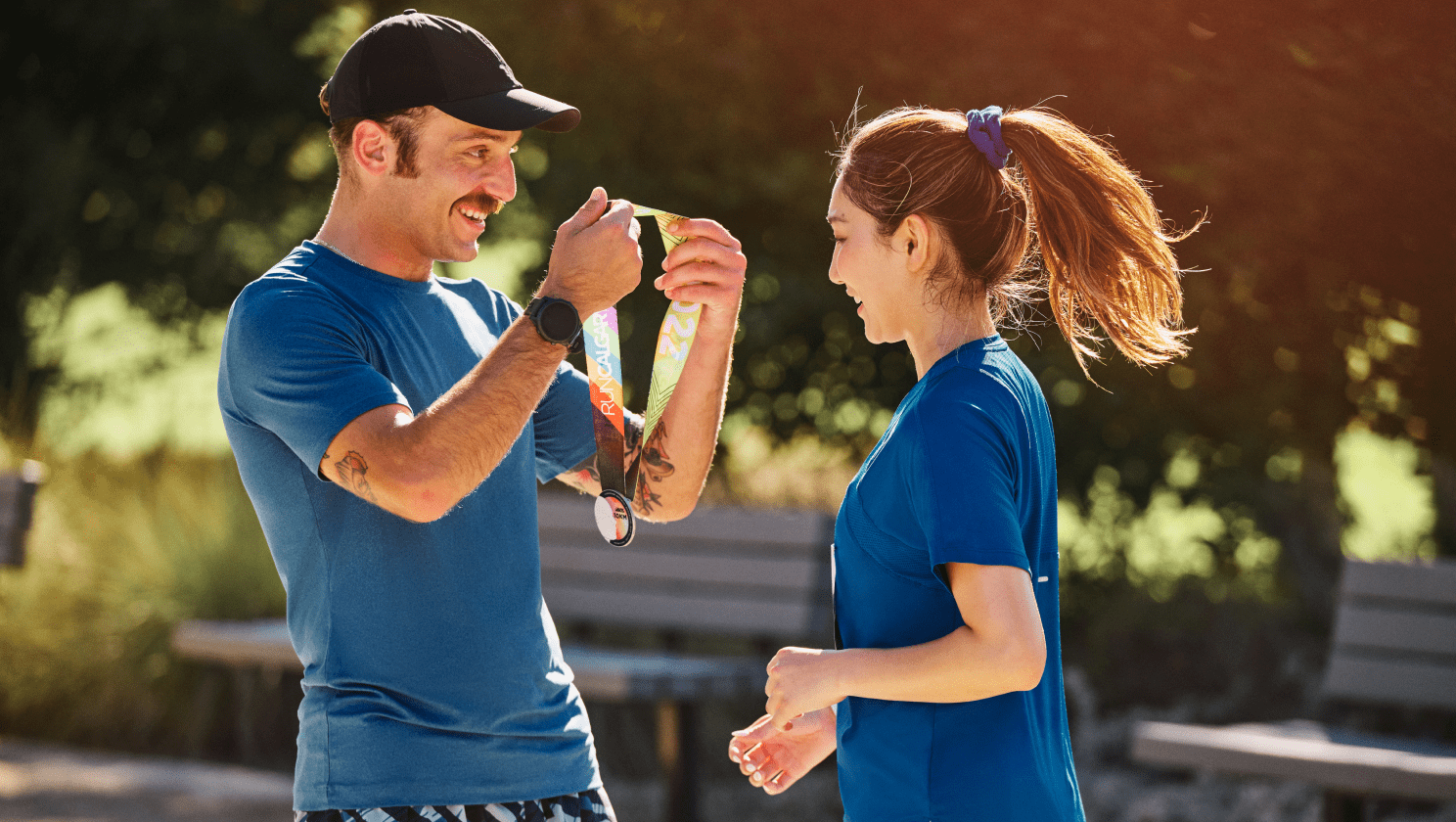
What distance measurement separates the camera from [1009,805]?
1860 mm

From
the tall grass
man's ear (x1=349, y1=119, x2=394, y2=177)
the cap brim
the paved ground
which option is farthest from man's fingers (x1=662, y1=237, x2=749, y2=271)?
the tall grass

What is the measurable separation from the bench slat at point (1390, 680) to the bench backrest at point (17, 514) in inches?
221

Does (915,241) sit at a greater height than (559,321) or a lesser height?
greater

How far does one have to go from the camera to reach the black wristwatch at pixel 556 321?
218 cm

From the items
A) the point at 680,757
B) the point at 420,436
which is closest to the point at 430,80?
the point at 420,436

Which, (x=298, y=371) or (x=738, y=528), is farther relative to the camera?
(x=738, y=528)

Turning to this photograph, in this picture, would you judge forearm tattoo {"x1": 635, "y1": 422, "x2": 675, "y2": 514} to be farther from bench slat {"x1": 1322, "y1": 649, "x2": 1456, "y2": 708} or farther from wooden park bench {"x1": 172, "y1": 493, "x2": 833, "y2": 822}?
bench slat {"x1": 1322, "y1": 649, "x2": 1456, "y2": 708}

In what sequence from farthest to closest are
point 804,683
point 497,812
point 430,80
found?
1. point 430,80
2. point 497,812
3. point 804,683

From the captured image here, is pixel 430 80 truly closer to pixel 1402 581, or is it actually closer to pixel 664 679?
pixel 664 679

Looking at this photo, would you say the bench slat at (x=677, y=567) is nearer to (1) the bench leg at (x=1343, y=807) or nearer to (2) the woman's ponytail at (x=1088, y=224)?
(1) the bench leg at (x=1343, y=807)

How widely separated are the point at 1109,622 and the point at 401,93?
537 cm

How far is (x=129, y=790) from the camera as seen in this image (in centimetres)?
655

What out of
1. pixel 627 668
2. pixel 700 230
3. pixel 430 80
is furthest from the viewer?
pixel 627 668

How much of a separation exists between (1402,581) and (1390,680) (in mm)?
322
